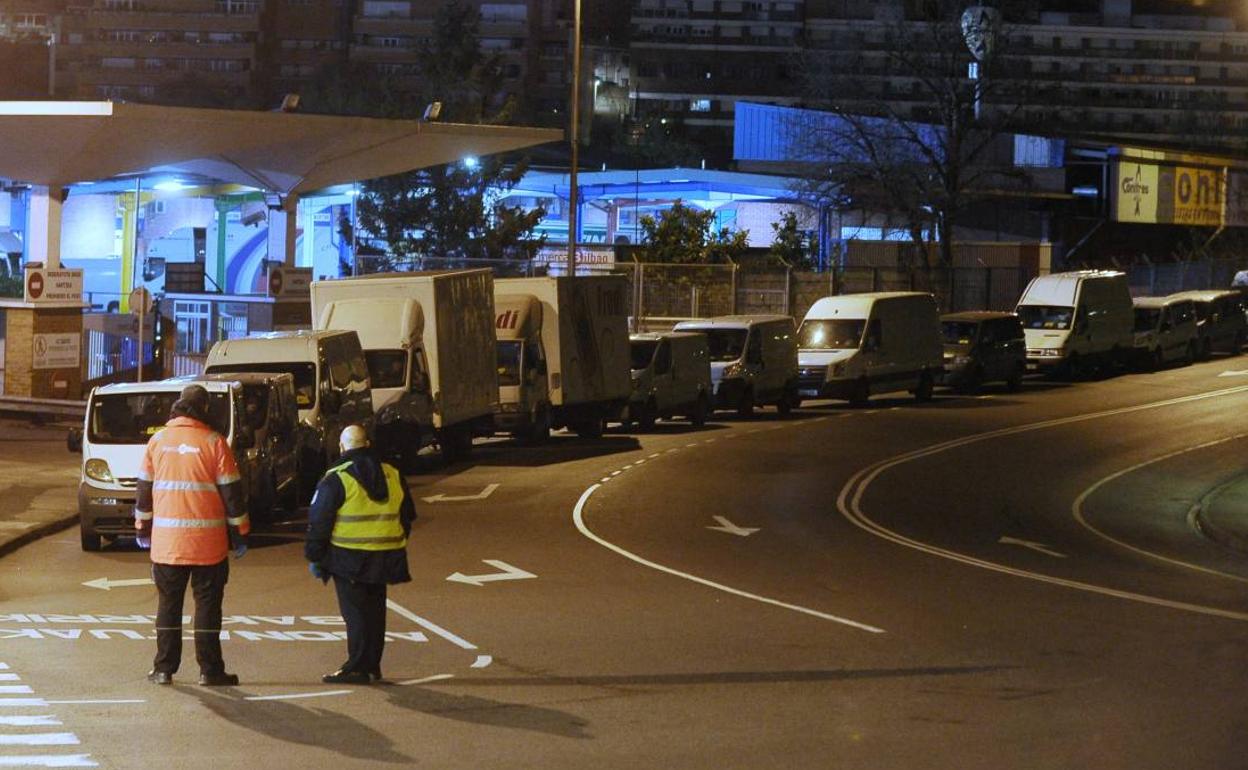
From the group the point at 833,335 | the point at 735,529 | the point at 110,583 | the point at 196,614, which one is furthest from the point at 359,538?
the point at 833,335

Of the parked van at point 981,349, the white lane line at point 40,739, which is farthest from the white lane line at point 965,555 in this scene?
the white lane line at point 40,739

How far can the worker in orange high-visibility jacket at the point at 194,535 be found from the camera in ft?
35.7

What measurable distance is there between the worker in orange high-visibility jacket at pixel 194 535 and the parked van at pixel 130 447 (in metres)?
7.28

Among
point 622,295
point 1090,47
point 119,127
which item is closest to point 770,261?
point 622,295

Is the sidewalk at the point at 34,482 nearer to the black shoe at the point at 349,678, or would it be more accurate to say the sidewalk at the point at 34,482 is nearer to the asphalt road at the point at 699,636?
the asphalt road at the point at 699,636

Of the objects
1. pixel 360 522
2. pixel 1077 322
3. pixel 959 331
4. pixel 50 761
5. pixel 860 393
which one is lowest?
pixel 50 761

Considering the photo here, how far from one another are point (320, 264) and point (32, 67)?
13.2m

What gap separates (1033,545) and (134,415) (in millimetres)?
9978

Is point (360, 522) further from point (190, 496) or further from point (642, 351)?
point (642, 351)

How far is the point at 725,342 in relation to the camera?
36219 mm

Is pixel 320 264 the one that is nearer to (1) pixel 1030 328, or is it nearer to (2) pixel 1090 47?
(1) pixel 1030 328

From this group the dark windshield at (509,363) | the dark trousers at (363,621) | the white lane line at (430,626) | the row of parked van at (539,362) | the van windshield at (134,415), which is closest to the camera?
the dark trousers at (363,621)

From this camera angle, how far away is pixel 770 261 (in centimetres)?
5522

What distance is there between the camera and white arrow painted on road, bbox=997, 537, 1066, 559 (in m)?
19.3
